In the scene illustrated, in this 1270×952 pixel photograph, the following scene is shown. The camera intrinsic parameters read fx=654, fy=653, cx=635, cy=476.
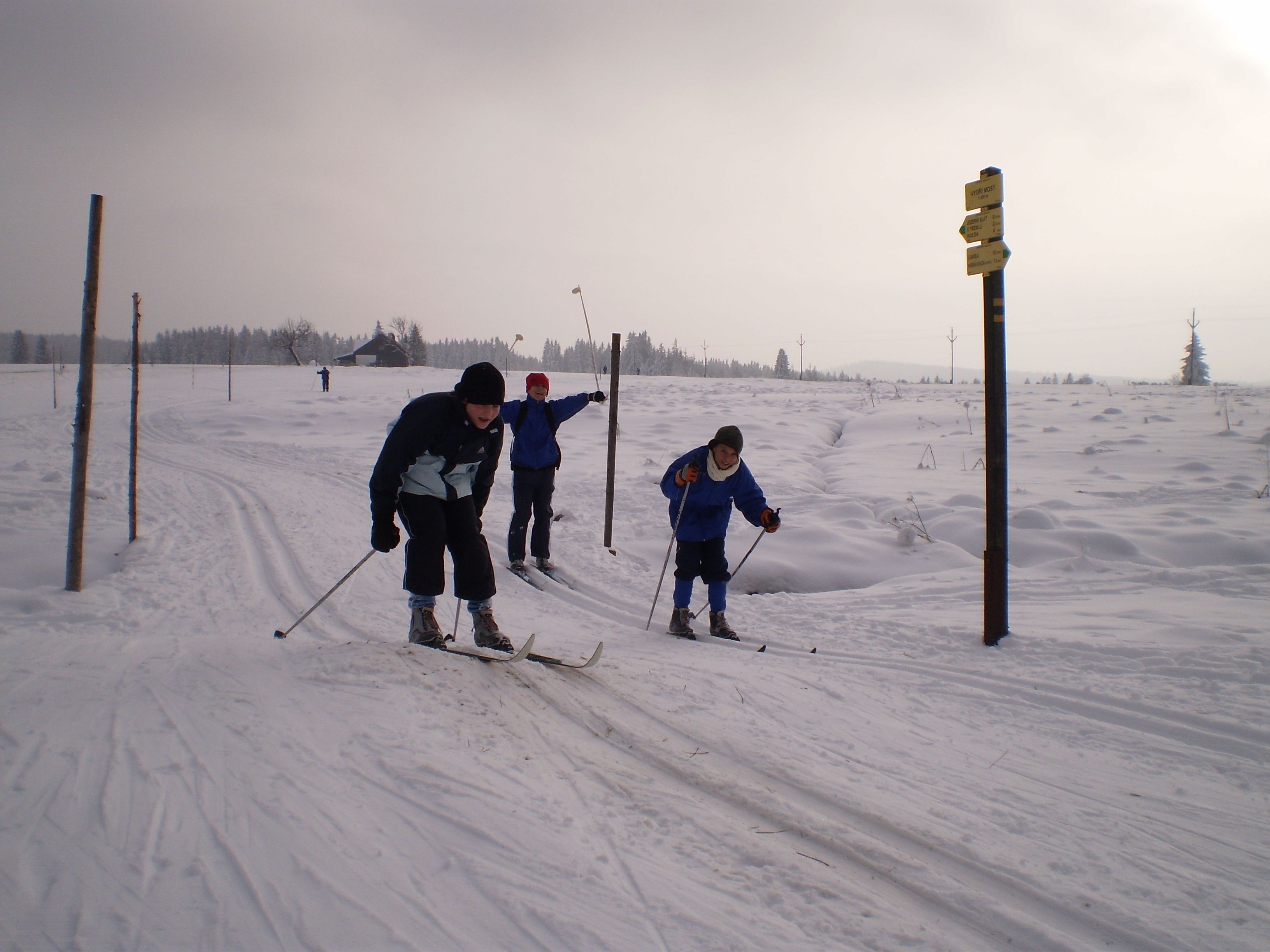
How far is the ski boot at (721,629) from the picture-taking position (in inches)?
199

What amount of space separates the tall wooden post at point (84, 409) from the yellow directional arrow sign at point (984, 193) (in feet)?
22.3

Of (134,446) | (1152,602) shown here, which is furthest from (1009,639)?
(134,446)

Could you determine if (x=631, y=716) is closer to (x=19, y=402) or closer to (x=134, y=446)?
(x=134, y=446)

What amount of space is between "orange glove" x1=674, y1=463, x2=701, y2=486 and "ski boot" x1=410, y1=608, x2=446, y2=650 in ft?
6.81

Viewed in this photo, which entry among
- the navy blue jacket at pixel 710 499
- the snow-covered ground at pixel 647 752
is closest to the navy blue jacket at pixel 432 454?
the snow-covered ground at pixel 647 752

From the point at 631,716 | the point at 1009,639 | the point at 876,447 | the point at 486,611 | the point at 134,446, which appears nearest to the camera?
the point at 631,716

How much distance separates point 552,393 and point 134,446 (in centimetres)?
2003

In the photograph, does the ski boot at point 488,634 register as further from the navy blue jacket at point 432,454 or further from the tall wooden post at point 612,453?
the tall wooden post at point 612,453

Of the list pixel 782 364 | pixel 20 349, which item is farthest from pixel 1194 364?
pixel 20 349

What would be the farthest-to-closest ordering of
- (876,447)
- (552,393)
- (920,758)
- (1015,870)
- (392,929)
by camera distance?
1. (552,393)
2. (876,447)
3. (920,758)
4. (1015,870)
5. (392,929)

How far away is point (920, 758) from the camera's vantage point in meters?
3.09

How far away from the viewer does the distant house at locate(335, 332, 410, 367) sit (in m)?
61.7

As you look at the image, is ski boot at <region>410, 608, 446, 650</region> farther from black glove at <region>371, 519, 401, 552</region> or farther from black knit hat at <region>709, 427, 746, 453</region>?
black knit hat at <region>709, 427, 746, 453</region>

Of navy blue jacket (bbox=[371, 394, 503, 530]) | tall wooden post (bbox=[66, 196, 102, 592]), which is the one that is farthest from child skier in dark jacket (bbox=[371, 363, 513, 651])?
tall wooden post (bbox=[66, 196, 102, 592])
